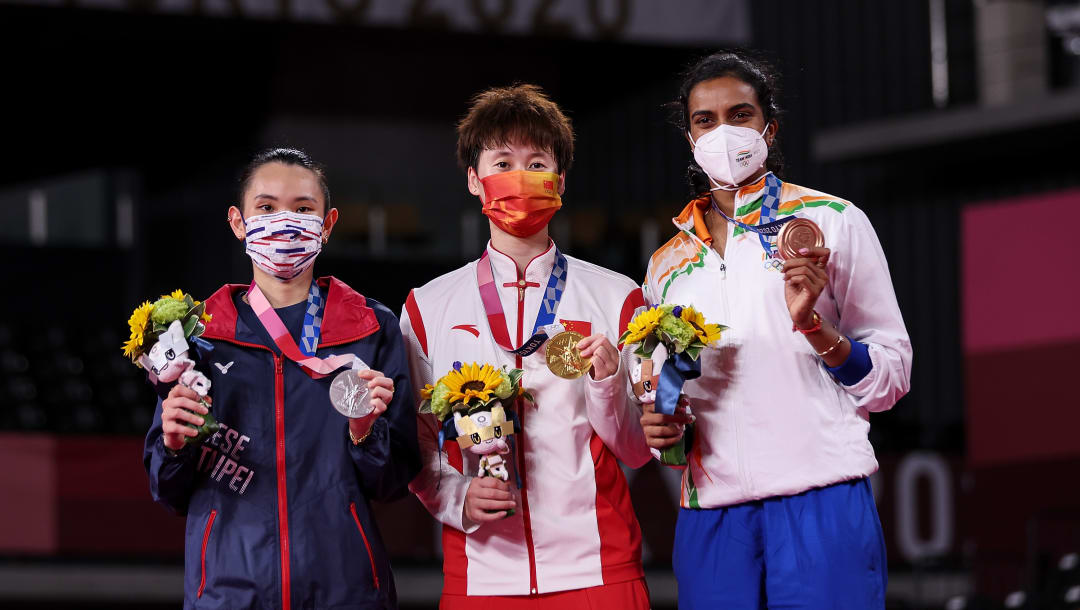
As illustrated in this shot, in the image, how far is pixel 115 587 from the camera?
24.8 feet

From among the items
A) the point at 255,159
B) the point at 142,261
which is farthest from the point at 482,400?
the point at 142,261

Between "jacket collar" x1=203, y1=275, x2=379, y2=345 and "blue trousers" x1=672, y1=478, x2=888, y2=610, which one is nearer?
"blue trousers" x1=672, y1=478, x2=888, y2=610

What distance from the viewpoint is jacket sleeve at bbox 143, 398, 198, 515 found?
2.81m

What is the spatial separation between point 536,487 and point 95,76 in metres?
11.6

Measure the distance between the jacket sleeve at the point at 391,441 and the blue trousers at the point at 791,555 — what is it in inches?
26.4

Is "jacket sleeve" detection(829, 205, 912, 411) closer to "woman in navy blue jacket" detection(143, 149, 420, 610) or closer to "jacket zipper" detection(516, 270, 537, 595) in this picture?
"jacket zipper" detection(516, 270, 537, 595)

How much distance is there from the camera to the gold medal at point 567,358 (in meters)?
2.89

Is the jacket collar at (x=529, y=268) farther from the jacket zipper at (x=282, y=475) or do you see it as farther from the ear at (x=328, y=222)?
the jacket zipper at (x=282, y=475)

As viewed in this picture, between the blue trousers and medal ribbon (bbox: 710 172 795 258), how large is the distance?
1.89 feet

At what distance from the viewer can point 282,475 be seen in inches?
114

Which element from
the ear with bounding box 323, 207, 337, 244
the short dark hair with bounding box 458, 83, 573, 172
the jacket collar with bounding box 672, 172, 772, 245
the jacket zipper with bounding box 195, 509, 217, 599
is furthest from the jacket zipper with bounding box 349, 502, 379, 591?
the jacket collar with bounding box 672, 172, 772, 245

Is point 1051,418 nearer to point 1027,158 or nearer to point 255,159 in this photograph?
point 1027,158

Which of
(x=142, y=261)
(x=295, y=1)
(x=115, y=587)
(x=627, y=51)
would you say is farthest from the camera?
(x=627, y=51)

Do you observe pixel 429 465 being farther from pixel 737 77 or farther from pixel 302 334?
pixel 737 77
